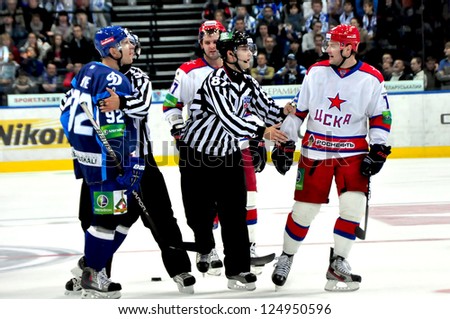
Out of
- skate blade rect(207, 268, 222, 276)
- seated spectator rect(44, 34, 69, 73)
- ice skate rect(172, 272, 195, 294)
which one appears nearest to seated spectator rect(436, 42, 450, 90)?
seated spectator rect(44, 34, 69, 73)

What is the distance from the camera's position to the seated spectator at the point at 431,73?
12172 millimetres

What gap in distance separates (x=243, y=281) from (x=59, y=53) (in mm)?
9020

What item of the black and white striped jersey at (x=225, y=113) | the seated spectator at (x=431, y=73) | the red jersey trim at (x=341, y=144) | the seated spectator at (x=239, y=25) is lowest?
the seated spectator at (x=431, y=73)

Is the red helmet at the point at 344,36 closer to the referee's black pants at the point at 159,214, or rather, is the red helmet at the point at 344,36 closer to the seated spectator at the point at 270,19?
the referee's black pants at the point at 159,214

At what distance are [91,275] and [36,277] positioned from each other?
0.88m

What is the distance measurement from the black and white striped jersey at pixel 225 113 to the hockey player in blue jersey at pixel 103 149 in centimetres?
46

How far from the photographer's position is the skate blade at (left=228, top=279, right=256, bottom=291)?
475 cm

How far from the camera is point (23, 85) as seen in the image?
12453 mm

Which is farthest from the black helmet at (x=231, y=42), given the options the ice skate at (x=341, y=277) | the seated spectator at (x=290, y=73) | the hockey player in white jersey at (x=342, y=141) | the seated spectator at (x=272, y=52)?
the seated spectator at (x=272, y=52)

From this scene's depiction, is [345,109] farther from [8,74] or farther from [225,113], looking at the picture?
[8,74]

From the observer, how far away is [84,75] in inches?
172

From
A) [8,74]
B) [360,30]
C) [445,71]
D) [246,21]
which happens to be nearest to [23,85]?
[8,74]

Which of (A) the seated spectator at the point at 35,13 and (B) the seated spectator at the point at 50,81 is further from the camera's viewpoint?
(A) the seated spectator at the point at 35,13

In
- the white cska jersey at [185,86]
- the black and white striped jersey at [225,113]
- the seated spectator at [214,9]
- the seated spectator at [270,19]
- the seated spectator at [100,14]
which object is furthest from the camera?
the seated spectator at [100,14]
